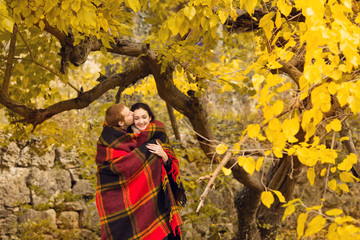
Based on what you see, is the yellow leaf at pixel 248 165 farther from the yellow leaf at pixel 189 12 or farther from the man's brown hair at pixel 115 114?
the man's brown hair at pixel 115 114

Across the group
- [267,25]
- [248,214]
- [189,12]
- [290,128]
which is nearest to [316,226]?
[290,128]

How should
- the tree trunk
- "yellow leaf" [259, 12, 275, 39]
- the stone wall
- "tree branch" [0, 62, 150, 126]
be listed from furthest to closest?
the stone wall
the tree trunk
"tree branch" [0, 62, 150, 126]
"yellow leaf" [259, 12, 275, 39]

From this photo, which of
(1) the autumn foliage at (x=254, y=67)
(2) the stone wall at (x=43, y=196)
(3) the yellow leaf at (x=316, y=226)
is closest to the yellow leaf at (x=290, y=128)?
(1) the autumn foliage at (x=254, y=67)

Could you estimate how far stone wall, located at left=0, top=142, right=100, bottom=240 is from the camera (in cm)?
512

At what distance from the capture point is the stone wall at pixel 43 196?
5121mm

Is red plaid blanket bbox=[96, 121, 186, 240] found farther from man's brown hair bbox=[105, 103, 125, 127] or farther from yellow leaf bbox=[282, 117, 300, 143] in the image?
yellow leaf bbox=[282, 117, 300, 143]

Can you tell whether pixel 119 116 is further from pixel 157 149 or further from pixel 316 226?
pixel 316 226

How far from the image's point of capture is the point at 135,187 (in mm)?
2975

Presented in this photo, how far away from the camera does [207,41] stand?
3.52 meters

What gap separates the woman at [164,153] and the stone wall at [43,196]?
2.34 meters

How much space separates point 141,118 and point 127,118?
0.12 m

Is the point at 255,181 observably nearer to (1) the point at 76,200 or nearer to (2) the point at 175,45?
(2) the point at 175,45

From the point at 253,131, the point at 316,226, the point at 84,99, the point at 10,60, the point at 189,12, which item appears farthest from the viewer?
the point at 84,99

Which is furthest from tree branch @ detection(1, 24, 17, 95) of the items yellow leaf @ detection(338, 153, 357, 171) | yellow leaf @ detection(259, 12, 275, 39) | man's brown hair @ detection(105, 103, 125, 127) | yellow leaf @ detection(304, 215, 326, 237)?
yellow leaf @ detection(304, 215, 326, 237)
